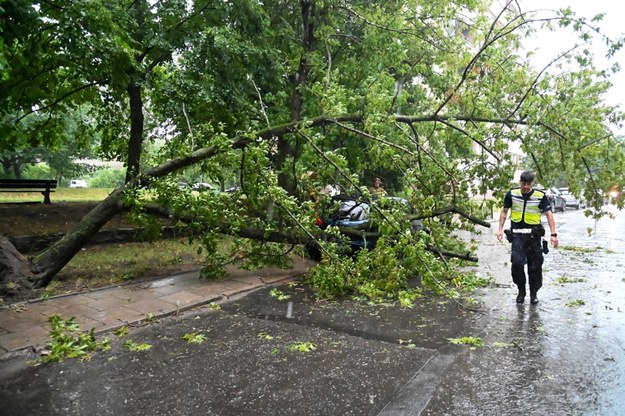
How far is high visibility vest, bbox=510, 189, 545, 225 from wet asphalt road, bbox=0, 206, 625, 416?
121 centimetres

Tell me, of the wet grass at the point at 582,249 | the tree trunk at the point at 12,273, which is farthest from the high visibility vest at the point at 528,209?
the tree trunk at the point at 12,273

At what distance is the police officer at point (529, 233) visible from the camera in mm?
6254

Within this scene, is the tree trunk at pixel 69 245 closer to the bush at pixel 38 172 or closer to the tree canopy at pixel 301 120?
the tree canopy at pixel 301 120

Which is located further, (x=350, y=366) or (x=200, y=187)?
(x=200, y=187)

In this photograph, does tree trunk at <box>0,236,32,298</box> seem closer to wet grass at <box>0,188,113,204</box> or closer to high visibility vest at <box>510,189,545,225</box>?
high visibility vest at <box>510,189,545,225</box>

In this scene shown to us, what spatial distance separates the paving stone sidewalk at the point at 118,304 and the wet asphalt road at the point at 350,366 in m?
0.37

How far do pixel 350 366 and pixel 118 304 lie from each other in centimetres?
352

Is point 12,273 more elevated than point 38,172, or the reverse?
point 38,172

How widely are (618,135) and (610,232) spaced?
1115 centimetres

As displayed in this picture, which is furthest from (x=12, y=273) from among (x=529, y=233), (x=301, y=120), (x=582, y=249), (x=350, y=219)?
(x=582, y=249)

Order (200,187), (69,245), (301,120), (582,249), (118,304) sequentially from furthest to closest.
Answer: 1. (582,249)
2. (301,120)
3. (200,187)
4. (69,245)
5. (118,304)

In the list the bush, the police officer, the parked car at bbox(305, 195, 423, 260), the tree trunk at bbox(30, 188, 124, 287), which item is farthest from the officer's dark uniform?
the bush

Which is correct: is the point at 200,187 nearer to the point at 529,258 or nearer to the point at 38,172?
the point at 529,258

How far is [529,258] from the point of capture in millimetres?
6336
